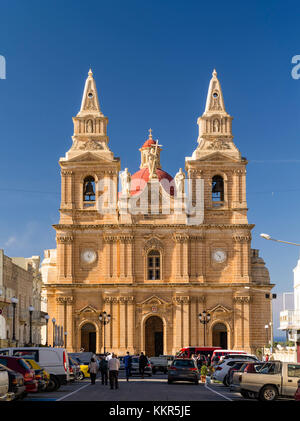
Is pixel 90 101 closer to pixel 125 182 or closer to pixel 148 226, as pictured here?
pixel 125 182

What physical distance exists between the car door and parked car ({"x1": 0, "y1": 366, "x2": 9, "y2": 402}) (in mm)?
9344

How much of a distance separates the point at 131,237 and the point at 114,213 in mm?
2787

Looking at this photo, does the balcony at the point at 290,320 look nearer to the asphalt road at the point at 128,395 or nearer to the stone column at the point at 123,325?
the stone column at the point at 123,325

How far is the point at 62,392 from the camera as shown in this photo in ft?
95.8

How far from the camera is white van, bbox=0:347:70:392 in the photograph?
96.7 feet

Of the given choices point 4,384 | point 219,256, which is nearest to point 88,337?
point 219,256

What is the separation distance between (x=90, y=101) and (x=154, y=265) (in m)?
16.2

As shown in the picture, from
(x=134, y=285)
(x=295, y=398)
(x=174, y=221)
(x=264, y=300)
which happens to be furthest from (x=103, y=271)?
(x=295, y=398)

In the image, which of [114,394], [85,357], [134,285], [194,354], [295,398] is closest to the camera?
[295,398]

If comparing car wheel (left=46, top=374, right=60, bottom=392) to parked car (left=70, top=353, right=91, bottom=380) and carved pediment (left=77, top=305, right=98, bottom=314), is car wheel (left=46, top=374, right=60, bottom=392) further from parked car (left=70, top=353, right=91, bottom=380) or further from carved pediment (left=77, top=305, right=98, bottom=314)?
carved pediment (left=77, top=305, right=98, bottom=314)

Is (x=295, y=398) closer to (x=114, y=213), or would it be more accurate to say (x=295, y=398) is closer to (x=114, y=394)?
(x=114, y=394)

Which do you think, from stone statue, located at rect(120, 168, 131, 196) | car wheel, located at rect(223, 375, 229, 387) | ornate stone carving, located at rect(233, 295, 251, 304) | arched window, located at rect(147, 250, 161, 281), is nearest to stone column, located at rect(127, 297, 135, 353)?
arched window, located at rect(147, 250, 161, 281)

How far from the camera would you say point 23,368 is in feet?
81.4

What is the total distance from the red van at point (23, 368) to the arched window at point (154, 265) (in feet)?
139
